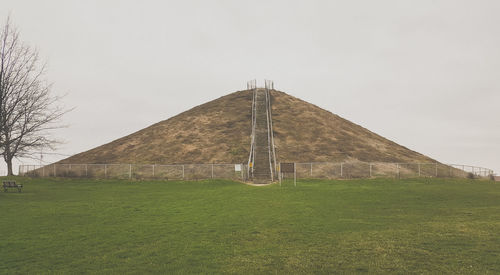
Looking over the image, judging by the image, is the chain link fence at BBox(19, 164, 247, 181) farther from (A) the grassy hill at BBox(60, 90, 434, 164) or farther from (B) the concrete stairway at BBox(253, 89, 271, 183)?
(A) the grassy hill at BBox(60, 90, 434, 164)

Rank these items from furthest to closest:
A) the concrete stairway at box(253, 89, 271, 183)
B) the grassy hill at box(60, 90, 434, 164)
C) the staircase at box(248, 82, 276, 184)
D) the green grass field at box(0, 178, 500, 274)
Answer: the grassy hill at box(60, 90, 434, 164), the concrete stairway at box(253, 89, 271, 183), the staircase at box(248, 82, 276, 184), the green grass field at box(0, 178, 500, 274)

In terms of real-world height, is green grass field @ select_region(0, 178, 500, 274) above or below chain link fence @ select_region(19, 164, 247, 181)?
below

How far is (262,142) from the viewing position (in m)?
52.8

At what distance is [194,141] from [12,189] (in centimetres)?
2771

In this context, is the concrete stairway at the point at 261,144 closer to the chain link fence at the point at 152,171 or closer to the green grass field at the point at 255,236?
the chain link fence at the point at 152,171

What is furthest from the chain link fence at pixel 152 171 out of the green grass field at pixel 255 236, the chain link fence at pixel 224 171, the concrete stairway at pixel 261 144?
the green grass field at pixel 255 236

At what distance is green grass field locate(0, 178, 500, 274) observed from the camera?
9227mm

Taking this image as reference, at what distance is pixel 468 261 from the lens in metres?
9.28

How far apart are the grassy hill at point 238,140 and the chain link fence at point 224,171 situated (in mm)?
6936

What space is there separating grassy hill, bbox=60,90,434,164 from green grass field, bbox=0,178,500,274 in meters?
27.6

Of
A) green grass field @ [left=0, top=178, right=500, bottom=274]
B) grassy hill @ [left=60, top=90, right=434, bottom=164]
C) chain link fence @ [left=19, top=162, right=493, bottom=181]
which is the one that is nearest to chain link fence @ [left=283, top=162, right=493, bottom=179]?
chain link fence @ [left=19, top=162, right=493, bottom=181]

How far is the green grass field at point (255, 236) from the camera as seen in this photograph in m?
9.23

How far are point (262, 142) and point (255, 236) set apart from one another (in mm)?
40365

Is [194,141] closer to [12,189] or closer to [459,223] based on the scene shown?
[12,189]
